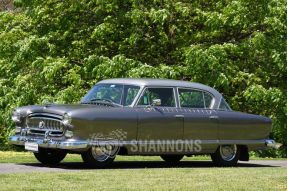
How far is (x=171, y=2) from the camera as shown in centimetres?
2709

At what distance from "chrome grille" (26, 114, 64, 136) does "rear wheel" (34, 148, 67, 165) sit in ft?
2.11

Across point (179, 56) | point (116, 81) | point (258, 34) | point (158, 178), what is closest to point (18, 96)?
point (179, 56)

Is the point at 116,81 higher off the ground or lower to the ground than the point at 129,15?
lower

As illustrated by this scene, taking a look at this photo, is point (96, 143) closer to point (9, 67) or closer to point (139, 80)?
point (139, 80)

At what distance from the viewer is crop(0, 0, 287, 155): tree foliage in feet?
80.6

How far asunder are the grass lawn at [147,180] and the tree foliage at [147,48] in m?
10.7

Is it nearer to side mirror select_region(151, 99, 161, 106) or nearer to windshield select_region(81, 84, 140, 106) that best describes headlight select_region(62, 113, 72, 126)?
windshield select_region(81, 84, 140, 106)

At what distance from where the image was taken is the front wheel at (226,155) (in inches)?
623

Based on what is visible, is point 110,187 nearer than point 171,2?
Yes

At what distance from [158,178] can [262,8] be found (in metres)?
14.3

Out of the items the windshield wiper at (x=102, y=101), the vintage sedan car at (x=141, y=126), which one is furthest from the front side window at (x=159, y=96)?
the windshield wiper at (x=102, y=101)

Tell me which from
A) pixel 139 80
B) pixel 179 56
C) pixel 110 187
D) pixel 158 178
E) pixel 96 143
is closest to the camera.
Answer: pixel 110 187

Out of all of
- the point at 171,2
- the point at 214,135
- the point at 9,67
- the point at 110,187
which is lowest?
the point at 110,187

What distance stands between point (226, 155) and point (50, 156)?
3.60m
